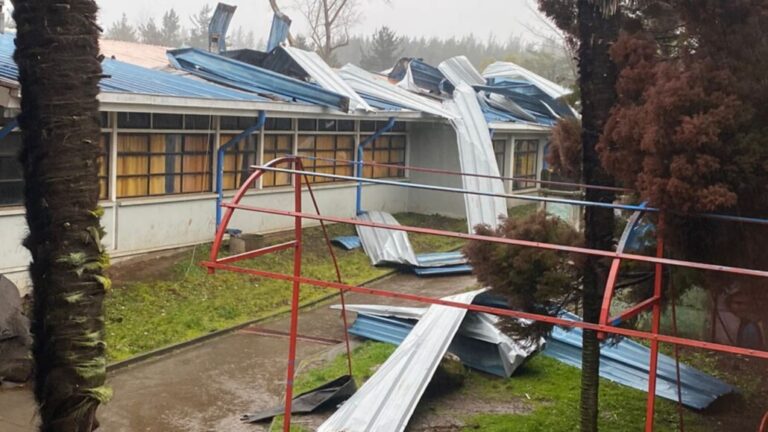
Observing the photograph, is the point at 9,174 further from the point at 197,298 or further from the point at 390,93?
the point at 390,93

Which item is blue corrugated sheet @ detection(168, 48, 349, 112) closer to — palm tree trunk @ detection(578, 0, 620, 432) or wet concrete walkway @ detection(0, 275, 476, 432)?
wet concrete walkway @ detection(0, 275, 476, 432)

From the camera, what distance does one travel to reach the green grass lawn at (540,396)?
8.20 metres

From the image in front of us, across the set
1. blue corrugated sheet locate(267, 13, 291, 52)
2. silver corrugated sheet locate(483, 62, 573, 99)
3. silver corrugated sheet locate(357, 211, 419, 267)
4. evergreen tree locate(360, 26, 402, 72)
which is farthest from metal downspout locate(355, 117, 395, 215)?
evergreen tree locate(360, 26, 402, 72)

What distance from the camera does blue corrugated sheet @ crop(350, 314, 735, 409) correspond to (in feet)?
29.6

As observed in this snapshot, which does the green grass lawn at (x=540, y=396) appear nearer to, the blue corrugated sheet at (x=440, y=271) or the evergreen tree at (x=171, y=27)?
the blue corrugated sheet at (x=440, y=271)

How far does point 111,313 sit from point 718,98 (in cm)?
832

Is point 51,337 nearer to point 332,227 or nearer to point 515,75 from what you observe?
point 332,227

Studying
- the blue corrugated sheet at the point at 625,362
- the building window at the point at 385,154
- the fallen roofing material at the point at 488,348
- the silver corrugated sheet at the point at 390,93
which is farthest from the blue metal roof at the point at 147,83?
the fallen roofing material at the point at 488,348

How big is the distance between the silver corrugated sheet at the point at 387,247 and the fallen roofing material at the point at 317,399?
7371 millimetres

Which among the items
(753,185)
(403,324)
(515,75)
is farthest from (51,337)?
(515,75)

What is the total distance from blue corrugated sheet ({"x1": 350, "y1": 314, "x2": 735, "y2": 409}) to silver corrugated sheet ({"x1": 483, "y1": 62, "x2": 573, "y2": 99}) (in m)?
15.6

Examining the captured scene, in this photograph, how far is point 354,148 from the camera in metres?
19.9

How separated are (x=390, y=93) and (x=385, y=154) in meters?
1.55

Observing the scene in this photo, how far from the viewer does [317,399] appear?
8469mm
